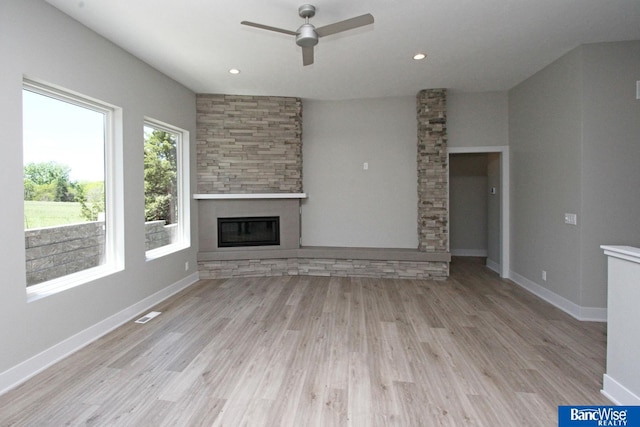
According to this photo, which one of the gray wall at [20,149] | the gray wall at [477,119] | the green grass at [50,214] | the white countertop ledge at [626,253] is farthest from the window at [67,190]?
the gray wall at [477,119]

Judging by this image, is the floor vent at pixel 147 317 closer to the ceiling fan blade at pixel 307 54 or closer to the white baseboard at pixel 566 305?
the ceiling fan blade at pixel 307 54

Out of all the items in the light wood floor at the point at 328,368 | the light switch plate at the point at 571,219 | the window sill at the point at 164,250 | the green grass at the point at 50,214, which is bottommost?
the light wood floor at the point at 328,368

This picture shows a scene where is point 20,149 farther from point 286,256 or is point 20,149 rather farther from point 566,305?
point 566,305

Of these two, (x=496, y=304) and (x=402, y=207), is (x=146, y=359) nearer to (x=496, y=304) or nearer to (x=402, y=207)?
(x=496, y=304)

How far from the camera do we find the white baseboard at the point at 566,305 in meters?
3.16

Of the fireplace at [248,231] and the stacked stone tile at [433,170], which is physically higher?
the stacked stone tile at [433,170]

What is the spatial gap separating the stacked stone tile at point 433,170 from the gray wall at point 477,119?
0.31 meters

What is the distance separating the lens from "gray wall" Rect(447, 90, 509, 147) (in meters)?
4.73

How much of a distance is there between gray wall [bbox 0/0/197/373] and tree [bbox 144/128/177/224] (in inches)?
11.5

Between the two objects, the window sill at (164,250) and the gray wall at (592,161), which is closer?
the gray wall at (592,161)

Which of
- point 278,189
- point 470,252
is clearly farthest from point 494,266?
point 278,189

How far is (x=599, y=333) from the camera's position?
285 centimetres

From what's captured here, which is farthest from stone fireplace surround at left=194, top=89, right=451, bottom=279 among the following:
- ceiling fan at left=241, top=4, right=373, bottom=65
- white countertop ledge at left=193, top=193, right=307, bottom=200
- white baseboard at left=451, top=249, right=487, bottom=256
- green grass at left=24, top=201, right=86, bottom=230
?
ceiling fan at left=241, top=4, right=373, bottom=65

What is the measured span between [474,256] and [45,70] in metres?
7.04
